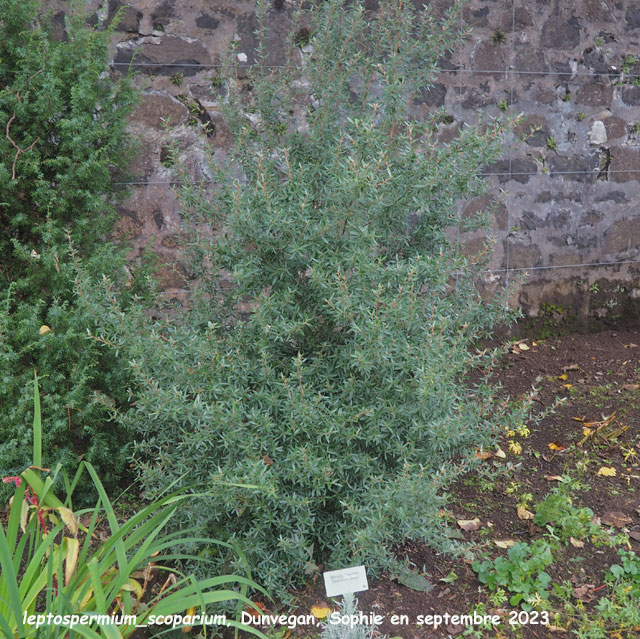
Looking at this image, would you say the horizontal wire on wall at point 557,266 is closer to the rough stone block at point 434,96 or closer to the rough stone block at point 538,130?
the rough stone block at point 538,130

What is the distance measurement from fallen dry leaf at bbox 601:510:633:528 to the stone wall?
6.10ft

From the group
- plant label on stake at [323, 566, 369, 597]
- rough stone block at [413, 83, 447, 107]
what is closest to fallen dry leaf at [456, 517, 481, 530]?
plant label on stake at [323, 566, 369, 597]

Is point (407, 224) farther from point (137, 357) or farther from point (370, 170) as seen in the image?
point (137, 357)

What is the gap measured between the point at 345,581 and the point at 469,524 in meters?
0.83

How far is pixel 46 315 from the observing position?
2736mm

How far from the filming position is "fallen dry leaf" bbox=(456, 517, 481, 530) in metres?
2.62

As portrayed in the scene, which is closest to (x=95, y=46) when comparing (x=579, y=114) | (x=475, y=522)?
(x=475, y=522)

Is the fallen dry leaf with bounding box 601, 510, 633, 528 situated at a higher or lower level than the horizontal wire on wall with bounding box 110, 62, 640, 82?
lower

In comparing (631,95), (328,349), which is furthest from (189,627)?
(631,95)

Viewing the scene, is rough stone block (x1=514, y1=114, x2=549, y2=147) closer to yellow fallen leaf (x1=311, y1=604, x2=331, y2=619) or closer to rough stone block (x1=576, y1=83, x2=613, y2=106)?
rough stone block (x1=576, y1=83, x2=613, y2=106)

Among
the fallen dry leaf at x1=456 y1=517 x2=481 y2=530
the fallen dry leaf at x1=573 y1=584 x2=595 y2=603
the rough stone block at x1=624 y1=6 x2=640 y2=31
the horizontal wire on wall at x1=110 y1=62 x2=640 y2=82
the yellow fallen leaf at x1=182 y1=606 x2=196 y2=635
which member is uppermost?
the rough stone block at x1=624 y1=6 x2=640 y2=31

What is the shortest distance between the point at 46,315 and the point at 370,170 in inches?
61.6

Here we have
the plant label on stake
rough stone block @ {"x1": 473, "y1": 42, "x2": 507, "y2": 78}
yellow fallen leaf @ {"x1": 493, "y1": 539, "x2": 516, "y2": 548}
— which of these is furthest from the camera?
rough stone block @ {"x1": 473, "y1": 42, "x2": 507, "y2": 78}

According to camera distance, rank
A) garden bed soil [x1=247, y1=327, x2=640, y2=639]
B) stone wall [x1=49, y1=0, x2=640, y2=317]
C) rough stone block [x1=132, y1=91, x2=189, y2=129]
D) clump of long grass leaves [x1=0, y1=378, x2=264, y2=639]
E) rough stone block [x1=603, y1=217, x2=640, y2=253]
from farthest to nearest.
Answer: rough stone block [x1=603, y1=217, x2=640, y2=253] → stone wall [x1=49, y1=0, x2=640, y2=317] → rough stone block [x1=132, y1=91, x2=189, y2=129] → garden bed soil [x1=247, y1=327, x2=640, y2=639] → clump of long grass leaves [x1=0, y1=378, x2=264, y2=639]
